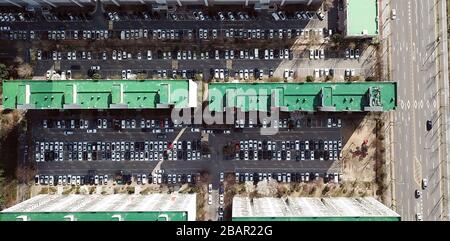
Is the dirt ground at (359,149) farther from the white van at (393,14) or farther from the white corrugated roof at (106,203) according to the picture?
the white corrugated roof at (106,203)

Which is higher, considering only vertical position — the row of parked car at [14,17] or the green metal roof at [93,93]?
the row of parked car at [14,17]

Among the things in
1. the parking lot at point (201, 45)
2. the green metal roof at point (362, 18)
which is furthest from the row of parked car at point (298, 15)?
the green metal roof at point (362, 18)

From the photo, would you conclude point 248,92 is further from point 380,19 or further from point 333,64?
point 380,19

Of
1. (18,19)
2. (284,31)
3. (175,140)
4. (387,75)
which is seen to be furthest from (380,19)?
(18,19)

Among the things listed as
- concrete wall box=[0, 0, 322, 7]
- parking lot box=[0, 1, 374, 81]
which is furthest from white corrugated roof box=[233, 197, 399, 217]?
concrete wall box=[0, 0, 322, 7]
